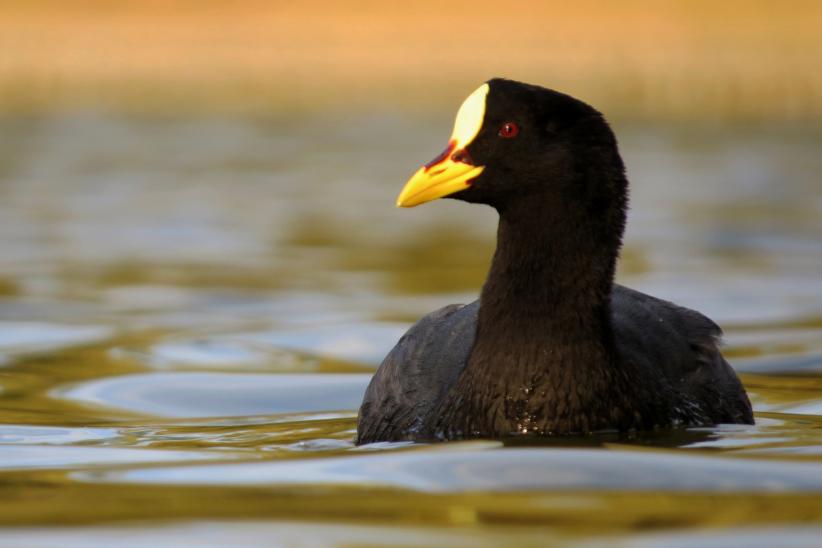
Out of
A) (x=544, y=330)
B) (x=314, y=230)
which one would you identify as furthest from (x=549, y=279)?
(x=314, y=230)

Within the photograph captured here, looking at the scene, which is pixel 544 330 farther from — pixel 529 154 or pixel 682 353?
pixel 682 353

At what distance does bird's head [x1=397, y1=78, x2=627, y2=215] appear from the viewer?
6137mm

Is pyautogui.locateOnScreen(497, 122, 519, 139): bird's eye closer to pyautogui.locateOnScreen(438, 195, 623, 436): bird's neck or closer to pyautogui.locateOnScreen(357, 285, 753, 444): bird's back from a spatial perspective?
pyautogui.locateOnScreen(438, 195, 623, 436): bird's neck

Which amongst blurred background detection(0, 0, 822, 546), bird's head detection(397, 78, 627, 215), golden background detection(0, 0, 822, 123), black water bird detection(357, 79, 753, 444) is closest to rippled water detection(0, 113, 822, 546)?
blurred background detection(0, 0, 822, 546)

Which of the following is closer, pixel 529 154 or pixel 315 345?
pixel 529 154

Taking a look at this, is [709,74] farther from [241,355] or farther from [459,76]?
[241,355]

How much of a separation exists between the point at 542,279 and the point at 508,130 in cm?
52

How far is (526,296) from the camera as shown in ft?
20.3

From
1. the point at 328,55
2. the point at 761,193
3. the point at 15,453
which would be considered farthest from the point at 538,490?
the point at 328,55

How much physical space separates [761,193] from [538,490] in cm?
1468

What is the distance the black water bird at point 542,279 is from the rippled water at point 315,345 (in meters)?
0.19

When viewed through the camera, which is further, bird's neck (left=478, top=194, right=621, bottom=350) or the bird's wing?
the bird's wing

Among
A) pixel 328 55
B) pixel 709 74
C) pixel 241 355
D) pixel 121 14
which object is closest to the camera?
pixel 241 355

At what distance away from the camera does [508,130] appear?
620cm
